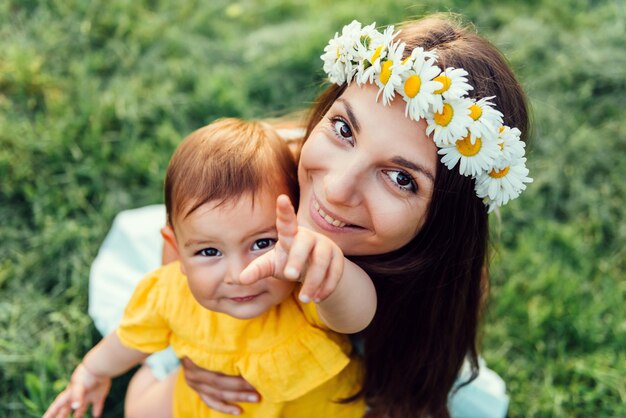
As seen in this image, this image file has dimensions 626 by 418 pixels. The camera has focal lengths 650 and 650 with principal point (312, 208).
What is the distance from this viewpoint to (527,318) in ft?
9.93

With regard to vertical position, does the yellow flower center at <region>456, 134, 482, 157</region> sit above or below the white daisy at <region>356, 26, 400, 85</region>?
below

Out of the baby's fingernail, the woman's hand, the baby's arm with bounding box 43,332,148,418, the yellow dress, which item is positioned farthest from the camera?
the baby's arm with bounding box 43,332,148,418

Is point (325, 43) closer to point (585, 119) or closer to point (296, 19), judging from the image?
point (296, 19)

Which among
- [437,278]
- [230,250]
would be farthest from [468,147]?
[230,250]

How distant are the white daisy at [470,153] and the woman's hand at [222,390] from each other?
932mm

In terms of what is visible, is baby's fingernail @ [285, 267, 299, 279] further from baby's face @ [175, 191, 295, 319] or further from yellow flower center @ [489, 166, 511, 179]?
yellow flower center @ [489, 166, 511, 179]

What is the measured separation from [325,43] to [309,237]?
9.23 ft

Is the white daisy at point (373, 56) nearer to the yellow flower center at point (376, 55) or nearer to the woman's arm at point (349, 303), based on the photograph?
the yellow flower center at point (376, 55)

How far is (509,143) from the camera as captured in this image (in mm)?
1670

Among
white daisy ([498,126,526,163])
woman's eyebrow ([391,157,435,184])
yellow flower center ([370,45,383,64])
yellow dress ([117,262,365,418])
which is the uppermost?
yellow flower center ([370,45,383,64])

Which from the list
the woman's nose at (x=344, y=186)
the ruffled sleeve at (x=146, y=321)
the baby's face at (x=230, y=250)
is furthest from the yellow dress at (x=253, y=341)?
the woman's nose at (x=344, y=186)

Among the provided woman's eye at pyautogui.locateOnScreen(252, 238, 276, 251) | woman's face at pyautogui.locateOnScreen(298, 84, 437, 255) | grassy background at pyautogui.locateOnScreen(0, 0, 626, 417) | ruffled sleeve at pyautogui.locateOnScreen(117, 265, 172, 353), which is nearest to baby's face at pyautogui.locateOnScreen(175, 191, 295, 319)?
woman's eye at pyautogui.locateOnScreen(252, 238, 276, 251)

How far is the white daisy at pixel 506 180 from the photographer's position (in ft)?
5.60

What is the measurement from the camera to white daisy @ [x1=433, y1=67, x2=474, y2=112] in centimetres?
161
